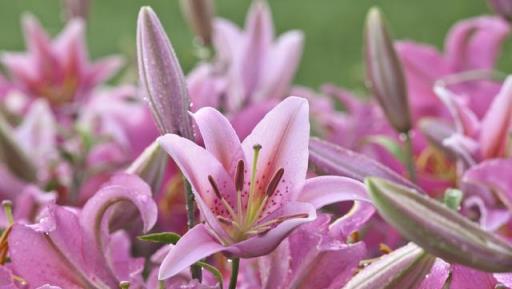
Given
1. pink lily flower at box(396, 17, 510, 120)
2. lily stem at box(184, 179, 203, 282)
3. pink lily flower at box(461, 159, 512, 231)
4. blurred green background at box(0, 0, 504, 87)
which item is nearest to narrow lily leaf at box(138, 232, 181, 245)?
lily stem at box(184, 179, 203, 282)

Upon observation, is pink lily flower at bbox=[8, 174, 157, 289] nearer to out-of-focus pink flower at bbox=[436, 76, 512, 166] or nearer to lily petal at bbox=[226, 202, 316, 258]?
lily petal at bbox=[226, 202, 316, 258]

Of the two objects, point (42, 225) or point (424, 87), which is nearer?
point (42, 225)

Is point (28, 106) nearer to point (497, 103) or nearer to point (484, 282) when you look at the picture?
point (497, 103)

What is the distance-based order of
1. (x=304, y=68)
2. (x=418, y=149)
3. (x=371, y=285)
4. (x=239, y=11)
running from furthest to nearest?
1. (x=239, y=11)
2. (x=304, y=68)
3. (x=418, y=149)
4. (x=371, y=285)

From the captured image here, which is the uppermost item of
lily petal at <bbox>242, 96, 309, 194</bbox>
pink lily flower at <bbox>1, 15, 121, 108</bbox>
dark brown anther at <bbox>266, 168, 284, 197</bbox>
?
lily petal at <bbox>242, 96, 309, 194</bbox>

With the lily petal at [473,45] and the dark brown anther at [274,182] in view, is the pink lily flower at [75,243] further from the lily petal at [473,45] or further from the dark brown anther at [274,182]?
the lily petal at [473,45]

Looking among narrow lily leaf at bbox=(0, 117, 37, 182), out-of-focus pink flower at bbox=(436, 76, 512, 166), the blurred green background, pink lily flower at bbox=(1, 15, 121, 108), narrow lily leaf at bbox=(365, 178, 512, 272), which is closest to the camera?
narrow lily leaf at bbox=(365, 178, 512, 272)

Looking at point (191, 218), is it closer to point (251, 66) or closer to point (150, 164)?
point (150, 164)

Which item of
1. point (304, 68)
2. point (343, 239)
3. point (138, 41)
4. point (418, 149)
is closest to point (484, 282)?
point (343, 239)
